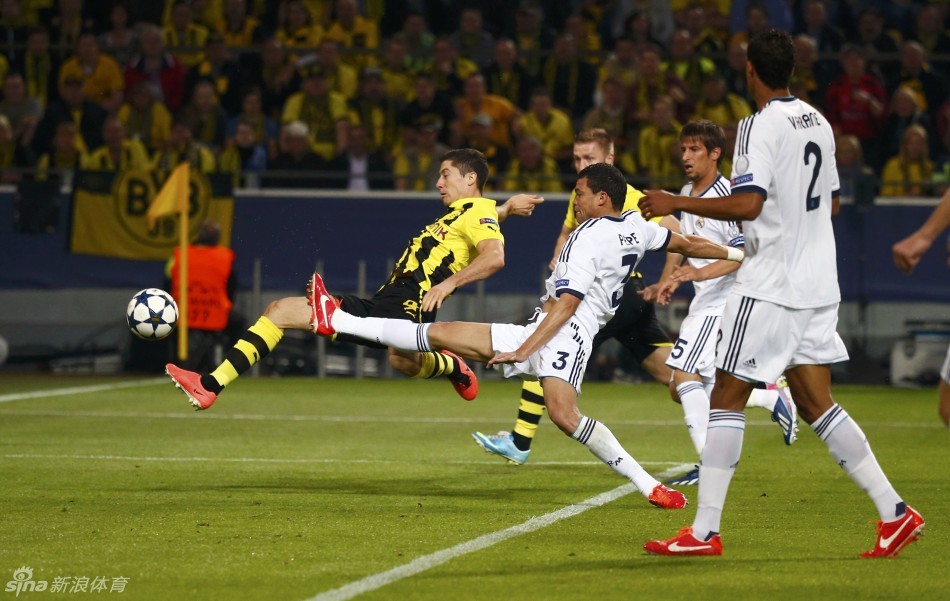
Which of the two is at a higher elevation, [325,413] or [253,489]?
[253,489]

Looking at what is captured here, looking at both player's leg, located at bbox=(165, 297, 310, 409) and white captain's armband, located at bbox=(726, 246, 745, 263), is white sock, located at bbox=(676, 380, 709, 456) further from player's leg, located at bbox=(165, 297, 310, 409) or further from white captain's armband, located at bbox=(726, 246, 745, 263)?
player's leg, located at bbox=(165, 297, 310, 409)

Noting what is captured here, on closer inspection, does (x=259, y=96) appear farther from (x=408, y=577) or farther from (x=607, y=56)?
(x=408, y=577)

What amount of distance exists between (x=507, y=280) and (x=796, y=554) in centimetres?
1222

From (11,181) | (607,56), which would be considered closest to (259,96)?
(11,181)

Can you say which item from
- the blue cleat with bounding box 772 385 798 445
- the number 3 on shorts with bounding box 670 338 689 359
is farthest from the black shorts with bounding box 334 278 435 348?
the blue cleat with bounding box 772 385 798 445

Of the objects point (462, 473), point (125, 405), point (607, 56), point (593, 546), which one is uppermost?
point (607, 56)

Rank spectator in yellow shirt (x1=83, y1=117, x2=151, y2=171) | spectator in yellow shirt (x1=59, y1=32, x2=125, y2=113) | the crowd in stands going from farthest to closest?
spectator in yellow shirt (x1=59, y1=32, x2=125, y2=113), spectator in yellow shirt (x1=83, y1=117, x2=151, y2=171), the crowd in stands

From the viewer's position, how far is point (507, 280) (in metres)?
18.4

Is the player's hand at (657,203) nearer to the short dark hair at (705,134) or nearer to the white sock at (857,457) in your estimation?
the white sock at (857,457)

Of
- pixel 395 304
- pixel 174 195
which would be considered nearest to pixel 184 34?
pixel 174 195

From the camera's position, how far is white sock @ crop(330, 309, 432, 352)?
27.3ft

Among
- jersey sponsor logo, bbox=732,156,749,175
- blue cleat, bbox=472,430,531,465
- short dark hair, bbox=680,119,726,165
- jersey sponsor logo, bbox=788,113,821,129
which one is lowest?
blue cleat, bbox=472,430,531,465

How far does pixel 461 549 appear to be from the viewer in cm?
639

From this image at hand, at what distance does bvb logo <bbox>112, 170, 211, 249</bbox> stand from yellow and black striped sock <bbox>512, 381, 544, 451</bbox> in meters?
9.59
